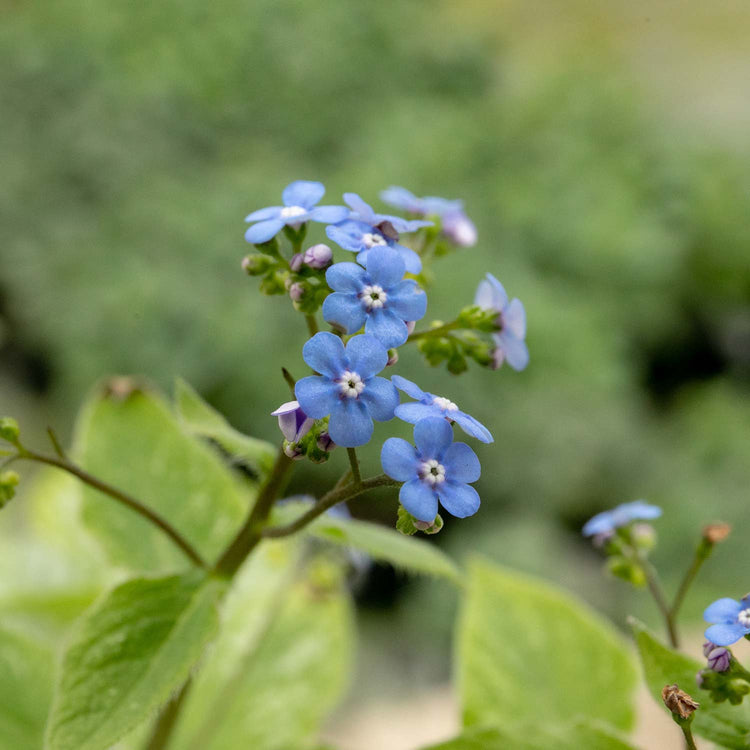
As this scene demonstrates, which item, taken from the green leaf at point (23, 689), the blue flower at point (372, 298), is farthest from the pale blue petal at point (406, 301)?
the green leaf at point (23, 689)

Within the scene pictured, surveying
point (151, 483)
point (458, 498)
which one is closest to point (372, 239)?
point (458, 498)

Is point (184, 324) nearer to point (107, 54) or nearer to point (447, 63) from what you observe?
point (107, 54)

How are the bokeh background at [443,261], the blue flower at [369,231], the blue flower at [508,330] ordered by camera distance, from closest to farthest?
the blue flower at [369,231] → the blue flower at [508,330] → the bokeh background at [443,261]

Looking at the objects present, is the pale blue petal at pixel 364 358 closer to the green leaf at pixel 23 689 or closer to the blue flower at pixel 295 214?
the blue flower at pixel 295 214

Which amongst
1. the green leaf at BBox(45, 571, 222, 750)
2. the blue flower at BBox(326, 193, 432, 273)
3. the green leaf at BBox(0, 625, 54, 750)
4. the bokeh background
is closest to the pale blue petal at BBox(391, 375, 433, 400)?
the blue flower at BBox(326, 193, 432, 273)

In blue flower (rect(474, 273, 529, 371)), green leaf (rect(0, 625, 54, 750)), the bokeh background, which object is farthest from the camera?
the bokeh background

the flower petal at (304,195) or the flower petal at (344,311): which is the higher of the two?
the flower petal at (304,195)

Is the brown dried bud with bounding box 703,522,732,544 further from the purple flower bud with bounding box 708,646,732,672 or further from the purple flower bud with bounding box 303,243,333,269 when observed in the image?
the purple flower bud with bounding box 303,243,333,269

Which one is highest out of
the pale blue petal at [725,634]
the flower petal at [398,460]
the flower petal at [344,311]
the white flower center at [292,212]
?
the white flower center at [292,212]
